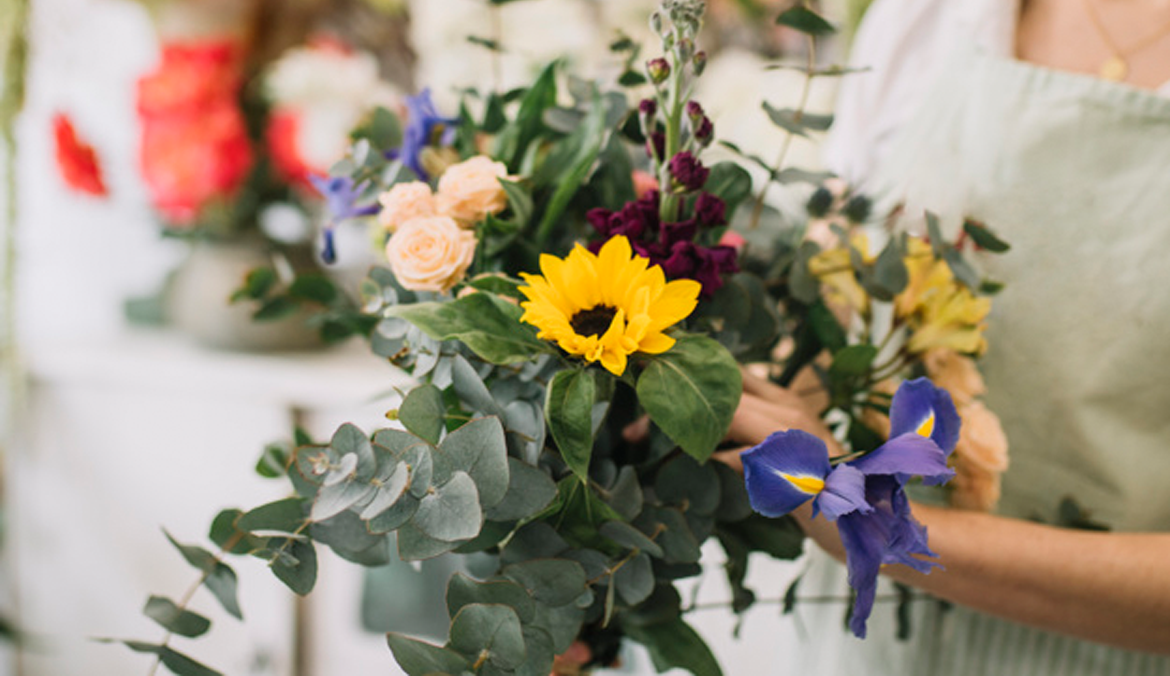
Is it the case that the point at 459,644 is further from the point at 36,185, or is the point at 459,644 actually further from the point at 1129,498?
the point at 36,185

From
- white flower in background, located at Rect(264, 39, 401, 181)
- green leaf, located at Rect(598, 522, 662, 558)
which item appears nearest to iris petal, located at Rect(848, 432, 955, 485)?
green leaf, located at Rect(598, 522, 662, 558)

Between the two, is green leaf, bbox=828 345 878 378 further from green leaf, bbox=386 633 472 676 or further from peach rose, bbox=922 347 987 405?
green leaf, bbox=386 633 472 676

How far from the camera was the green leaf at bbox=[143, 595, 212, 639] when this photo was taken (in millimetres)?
372

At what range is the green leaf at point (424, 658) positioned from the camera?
32 centimetres

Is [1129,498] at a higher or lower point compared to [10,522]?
higher

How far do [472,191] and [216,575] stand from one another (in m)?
0.23

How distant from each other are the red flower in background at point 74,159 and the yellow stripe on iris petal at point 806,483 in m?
1.17

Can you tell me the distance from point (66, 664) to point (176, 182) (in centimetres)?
83

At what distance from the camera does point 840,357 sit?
463 millimetres

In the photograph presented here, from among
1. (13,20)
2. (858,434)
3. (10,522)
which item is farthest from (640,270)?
(10,522)

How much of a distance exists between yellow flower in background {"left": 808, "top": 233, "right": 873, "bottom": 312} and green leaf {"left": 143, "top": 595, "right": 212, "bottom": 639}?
0.37m

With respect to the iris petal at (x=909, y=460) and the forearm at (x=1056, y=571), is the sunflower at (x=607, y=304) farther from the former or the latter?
the forearm at (x=1056, y=571)

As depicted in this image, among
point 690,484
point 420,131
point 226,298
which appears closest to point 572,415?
point 690,484

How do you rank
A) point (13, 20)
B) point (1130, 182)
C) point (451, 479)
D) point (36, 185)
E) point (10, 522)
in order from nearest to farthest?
point (451, 479) < point (1130, 182) < point (13, 20) < point (10, 522) < point (36, 185)
